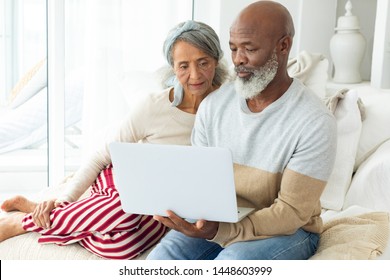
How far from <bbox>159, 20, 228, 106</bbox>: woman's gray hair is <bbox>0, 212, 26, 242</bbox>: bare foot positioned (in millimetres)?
532

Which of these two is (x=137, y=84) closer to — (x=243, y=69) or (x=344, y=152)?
(x=344, y=152)

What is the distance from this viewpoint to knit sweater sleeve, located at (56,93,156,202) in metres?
1.77

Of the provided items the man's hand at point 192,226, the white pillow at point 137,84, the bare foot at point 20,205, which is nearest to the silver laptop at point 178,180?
the man's hand at point 192,226

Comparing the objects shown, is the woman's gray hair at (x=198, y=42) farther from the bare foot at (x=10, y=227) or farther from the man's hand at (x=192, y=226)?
the bare foot at (x=10, y=227)

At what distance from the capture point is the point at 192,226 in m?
1.43

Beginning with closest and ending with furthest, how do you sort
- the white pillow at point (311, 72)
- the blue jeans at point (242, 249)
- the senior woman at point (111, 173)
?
the blue jeans at point (242, 249) < the senior woman at point (111, 173) < the white pillow at point (311, 72)

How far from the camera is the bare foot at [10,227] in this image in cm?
173

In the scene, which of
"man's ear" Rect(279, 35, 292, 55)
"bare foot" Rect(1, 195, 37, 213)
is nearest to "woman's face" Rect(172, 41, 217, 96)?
"man's ear" Rect(279, 35, 292, 55)

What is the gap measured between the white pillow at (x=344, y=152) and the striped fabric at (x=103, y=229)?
54 cm

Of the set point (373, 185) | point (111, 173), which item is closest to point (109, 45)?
point (111, 173)

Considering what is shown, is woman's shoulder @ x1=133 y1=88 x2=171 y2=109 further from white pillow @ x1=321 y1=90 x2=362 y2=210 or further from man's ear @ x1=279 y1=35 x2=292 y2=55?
white pillow @ x1=321 y1=90 x2=362 y2=210

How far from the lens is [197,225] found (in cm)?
142
